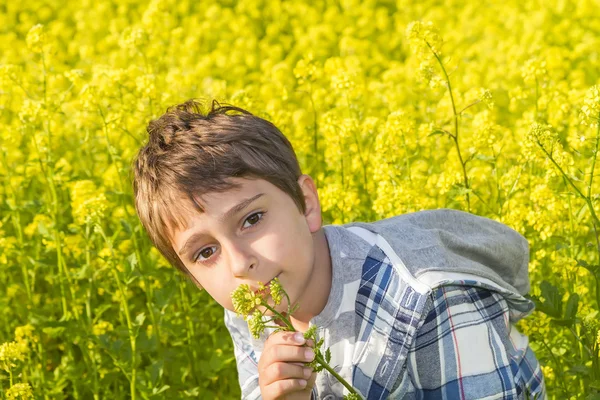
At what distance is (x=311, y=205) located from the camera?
2.36 meters

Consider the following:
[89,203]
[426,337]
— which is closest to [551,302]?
[426,337]

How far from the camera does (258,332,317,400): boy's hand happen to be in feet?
6.46

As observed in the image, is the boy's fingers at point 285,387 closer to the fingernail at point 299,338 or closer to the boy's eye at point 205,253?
the fingernail at point 299,338

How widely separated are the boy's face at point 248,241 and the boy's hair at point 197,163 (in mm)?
32

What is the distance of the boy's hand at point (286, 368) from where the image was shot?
197 centimetres

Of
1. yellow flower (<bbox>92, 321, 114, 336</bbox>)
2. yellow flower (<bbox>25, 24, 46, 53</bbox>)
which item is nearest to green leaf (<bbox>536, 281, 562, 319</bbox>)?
yellow flower (<bbox>92, 321, 114, 336</bbox>)

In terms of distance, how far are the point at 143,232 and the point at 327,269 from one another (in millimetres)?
1325

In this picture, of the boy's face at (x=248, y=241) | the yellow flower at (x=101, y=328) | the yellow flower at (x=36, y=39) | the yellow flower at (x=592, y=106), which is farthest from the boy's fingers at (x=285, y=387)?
the yellow flower at (x=36, y=39)

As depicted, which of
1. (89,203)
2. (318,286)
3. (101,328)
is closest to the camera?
(318,286)

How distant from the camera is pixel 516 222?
3.09 metres

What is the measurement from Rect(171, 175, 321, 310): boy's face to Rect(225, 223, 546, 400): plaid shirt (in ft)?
0.63

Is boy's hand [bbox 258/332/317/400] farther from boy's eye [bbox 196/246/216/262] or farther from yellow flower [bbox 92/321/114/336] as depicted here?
yellow flower [bbox 92/321/114/336]

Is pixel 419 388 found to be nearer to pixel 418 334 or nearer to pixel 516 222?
pixel 418 334

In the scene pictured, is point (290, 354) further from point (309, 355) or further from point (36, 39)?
point (36, 39)
